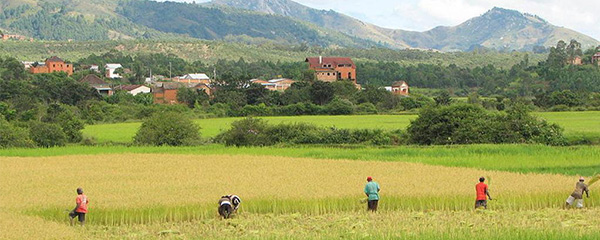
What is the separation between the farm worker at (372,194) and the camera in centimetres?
2056

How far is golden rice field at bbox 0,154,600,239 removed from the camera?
1747 cm

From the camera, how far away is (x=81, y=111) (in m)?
69.0

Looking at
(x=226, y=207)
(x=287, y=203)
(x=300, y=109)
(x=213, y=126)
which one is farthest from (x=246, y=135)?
(x=300, y=109)

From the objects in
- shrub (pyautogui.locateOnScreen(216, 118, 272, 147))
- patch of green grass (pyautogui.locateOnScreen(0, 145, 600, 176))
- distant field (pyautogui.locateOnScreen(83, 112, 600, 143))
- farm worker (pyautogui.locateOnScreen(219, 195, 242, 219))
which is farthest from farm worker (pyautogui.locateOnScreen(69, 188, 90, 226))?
distant field (pyautogui.locateOnScreen(83, 112, 600, 143))

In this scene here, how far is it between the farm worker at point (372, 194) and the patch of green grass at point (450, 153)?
11037mm

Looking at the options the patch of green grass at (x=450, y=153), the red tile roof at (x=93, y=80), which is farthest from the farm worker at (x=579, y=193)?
the red tile roof at (x=93, y=80)

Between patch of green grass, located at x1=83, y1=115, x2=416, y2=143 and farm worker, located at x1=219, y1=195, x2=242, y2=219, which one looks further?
patch of green grass, located at x1=83, y1=115, x2=416, y2=143

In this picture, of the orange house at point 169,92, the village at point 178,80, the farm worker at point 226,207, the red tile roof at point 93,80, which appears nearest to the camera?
the farm worker at point 226,207

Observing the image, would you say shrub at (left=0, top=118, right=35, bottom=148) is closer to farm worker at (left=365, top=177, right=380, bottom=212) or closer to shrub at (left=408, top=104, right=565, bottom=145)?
shrub at (left=408, top=104, right=565, bottom=145)

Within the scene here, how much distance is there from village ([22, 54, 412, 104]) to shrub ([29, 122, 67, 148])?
39249 mm

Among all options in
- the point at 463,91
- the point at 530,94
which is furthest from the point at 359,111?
the point at 463,91

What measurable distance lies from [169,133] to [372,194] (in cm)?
2583

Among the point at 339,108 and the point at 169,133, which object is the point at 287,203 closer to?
the point at 169,133

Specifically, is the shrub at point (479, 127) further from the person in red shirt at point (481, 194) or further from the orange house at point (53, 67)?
the orange house at point (53, 67)
